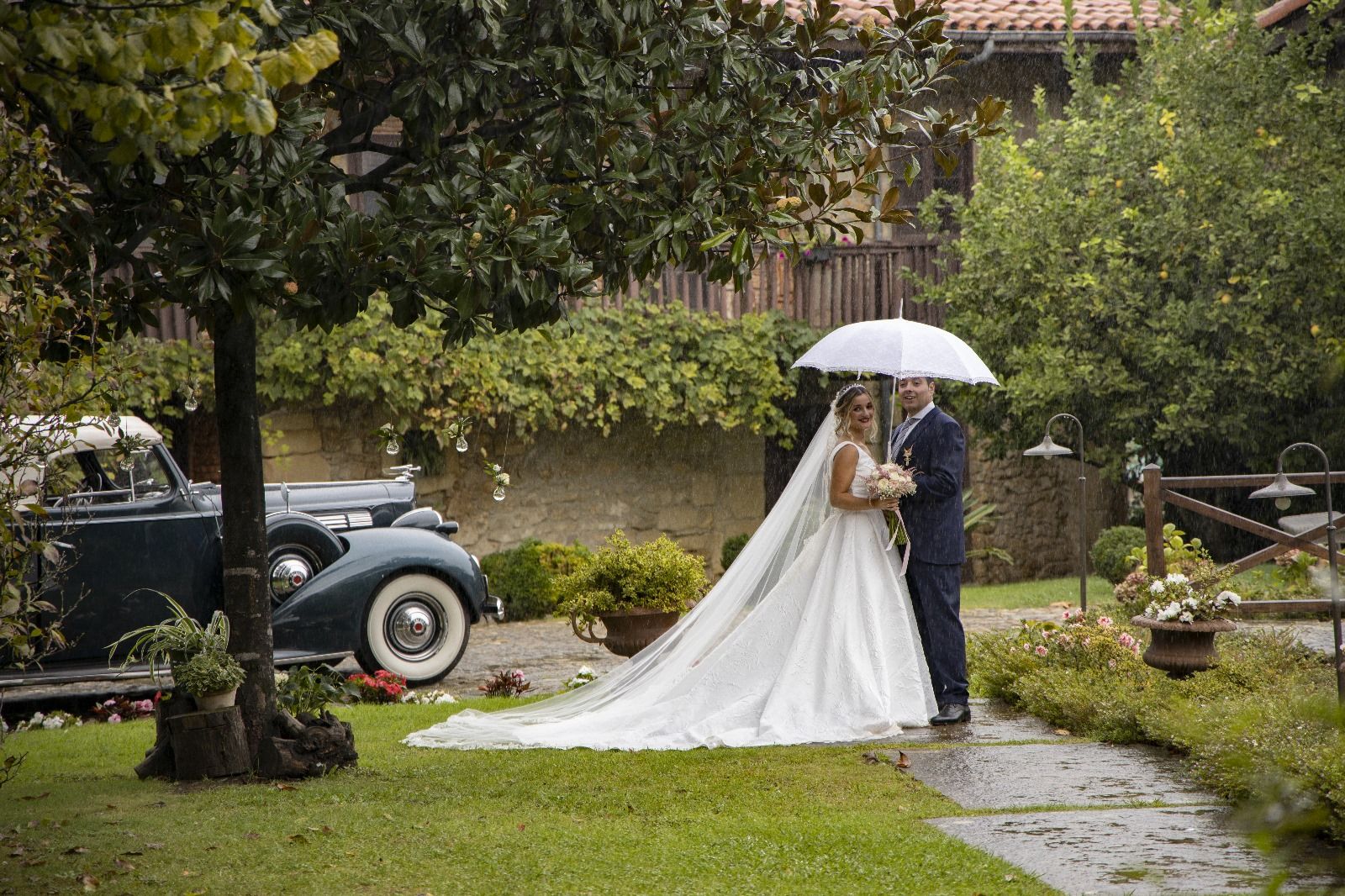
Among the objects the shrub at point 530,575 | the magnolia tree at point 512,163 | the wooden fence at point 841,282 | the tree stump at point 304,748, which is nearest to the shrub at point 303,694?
the tree stump at point 304,748

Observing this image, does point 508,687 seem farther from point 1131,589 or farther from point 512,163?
point 512,163

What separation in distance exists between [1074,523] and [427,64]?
44.2 feet

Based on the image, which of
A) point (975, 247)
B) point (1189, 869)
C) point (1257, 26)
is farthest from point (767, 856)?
point (1257, 26)

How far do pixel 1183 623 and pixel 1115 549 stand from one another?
720cm

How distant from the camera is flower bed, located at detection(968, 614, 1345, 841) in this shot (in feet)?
14.4

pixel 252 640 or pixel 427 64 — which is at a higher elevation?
pixel 427 64

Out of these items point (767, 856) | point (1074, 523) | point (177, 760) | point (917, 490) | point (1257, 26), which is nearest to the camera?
point (767, 856)

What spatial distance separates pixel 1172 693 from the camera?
21.0 feet

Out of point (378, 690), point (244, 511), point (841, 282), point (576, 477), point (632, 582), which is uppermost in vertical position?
point (841, 282)

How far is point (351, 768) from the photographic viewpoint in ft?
19.6

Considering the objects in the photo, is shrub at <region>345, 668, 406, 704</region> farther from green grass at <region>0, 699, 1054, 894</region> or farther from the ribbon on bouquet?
the ribbon on bouquet

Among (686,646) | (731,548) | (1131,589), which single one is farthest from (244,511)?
(731,548)

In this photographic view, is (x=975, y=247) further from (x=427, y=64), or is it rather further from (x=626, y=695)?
(x=427, y=64)

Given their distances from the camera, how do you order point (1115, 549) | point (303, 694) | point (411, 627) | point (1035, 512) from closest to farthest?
1. point (303, 694)
2. point (411, 627)
3. point (1115, 549)
4. point (1035, 512)
